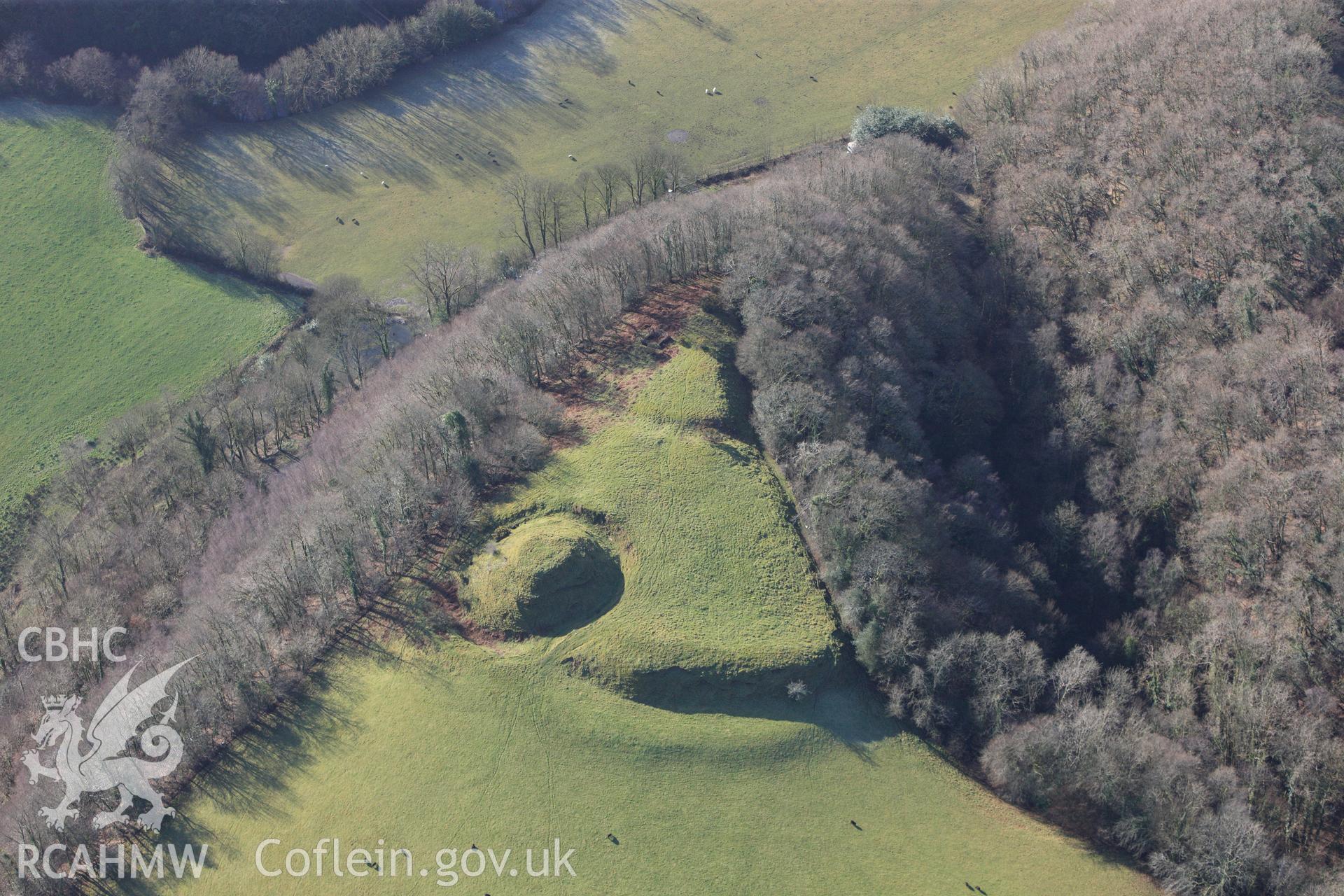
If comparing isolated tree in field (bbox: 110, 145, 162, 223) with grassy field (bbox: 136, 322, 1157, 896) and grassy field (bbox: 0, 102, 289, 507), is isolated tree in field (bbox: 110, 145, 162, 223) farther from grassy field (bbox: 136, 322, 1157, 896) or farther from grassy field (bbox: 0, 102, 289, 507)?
grassy field (bbox: 136, 322, 1157, 896)

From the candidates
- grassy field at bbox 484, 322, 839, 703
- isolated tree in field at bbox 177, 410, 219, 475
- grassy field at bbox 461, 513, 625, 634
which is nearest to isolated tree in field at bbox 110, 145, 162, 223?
isolated tree in field at bbox 177, 410, 219, 475

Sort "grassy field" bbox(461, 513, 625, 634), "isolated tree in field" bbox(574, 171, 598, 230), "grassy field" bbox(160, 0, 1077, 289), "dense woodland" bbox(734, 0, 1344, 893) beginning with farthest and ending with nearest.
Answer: "grassy field" bbox(160, 0, 1077, 289), "isolated tree in field" bbox(574, 171, 598, 230), "grassy field" bbox(461, 513, 625, 634), "dense woodland" bbox(734, 0, 1344, 893)

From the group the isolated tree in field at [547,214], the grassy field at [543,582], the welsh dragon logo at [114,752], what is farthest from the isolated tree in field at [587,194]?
the welsh dragon logo at [114,752]

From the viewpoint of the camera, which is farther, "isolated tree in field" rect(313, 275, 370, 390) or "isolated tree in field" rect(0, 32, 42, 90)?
"isolated tree in field" rect(0, 32, 42, 90)

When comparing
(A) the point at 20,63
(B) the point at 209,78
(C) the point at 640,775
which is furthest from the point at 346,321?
(A) the point at 20,63

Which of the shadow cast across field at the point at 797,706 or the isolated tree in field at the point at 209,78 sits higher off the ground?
the isolated tree in field at the point at 209,78

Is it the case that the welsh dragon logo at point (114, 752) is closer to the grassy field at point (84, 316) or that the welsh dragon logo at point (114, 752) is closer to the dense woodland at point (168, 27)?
the grassy field at point (84, 316)

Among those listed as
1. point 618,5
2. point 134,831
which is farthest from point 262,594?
point 618,5
